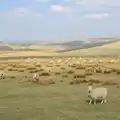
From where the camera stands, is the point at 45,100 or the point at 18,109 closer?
the point at 18,109

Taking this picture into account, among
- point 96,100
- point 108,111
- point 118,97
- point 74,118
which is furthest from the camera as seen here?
point 118,97

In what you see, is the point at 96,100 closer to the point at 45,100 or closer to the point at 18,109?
the point at 45,100

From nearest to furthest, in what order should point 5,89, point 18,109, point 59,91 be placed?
1. point 18,109
2. point 59,91
3. point 5,89

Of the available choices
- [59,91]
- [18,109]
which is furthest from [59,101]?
[59,91]

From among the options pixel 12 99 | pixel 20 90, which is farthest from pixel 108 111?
pixel 20 90

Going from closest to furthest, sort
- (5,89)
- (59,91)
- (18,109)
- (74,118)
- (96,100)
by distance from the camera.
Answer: (74,118), (18,109), (96,100), (59,91), (5,89)

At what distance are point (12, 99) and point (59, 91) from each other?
436 centimetres

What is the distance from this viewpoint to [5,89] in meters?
26.7

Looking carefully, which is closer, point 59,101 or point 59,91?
point 59,101

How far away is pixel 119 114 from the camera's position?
1600cm

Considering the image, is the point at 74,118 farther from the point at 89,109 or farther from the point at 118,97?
the point at 118,97

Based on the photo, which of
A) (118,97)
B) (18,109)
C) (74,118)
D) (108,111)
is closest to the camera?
(74,118)

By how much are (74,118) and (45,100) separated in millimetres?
5572

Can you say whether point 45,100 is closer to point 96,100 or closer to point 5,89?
point 96,100
